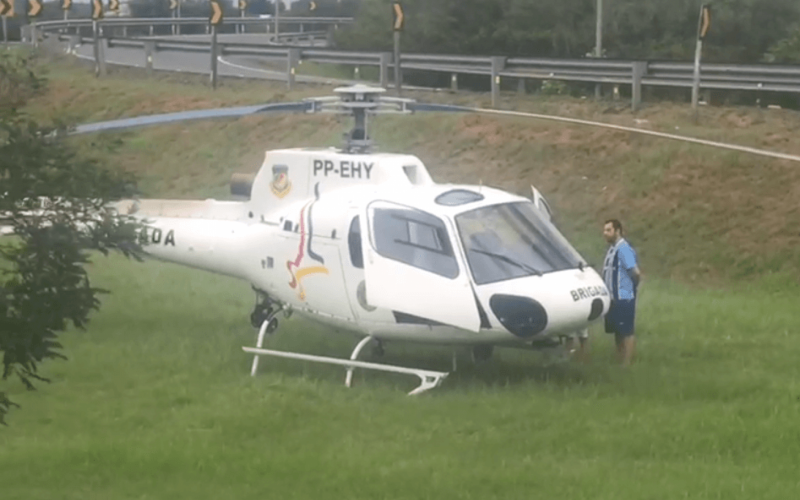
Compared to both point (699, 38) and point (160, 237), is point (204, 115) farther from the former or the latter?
point (699, 38)

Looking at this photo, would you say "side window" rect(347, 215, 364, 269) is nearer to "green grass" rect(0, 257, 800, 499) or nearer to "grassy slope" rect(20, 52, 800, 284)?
"green grass" rect(0, 257, 800, 499)

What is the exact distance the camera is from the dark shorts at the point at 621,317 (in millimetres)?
14102

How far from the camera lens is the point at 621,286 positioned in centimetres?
1405

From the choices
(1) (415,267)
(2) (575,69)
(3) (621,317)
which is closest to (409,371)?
(1) (415,267)

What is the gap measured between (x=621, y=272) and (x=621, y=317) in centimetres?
47

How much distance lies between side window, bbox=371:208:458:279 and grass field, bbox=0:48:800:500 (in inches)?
49.6

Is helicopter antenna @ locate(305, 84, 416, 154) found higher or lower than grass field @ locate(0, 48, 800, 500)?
higher

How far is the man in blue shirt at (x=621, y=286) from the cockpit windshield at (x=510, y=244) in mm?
706

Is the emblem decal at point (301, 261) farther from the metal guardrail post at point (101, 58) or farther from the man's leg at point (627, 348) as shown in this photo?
the metal guardrail post at point (101, 58)

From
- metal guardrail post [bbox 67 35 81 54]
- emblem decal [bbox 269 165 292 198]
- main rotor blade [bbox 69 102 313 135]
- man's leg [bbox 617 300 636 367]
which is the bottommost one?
man's leg [bbox 617 300 636 367]

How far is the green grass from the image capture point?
10352 millimetres

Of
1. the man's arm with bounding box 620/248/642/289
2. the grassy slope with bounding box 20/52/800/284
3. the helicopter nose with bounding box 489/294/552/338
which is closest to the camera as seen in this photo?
the helicopter nose with bounding box 489/294/552/338

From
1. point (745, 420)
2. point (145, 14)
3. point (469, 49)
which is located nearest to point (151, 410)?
point (745, 420)

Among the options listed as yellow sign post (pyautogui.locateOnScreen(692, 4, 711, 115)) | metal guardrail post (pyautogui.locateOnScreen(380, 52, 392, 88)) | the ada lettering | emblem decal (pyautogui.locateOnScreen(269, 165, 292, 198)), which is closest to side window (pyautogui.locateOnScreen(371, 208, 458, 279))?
emblem decal (pyautogui.locateOnScreen(269, 165, 292, 198))
